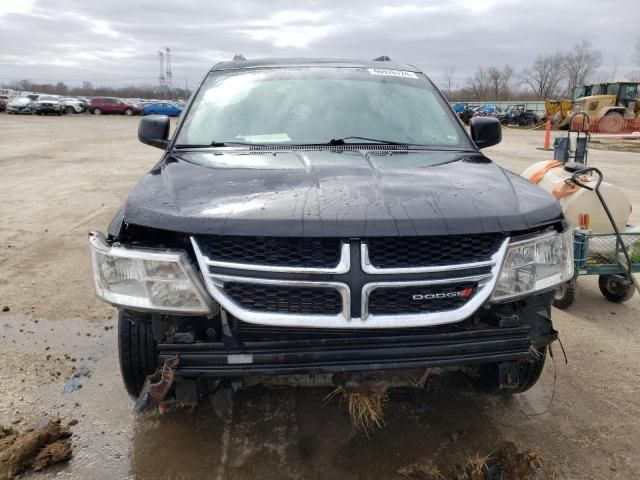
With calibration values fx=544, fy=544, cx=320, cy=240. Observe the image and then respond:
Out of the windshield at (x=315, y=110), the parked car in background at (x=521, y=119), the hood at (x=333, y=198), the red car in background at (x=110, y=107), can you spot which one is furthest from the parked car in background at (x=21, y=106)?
the hood at (x=333, y=198)

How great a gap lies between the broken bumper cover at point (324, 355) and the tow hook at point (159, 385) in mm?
26

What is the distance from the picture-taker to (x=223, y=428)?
9.03ft

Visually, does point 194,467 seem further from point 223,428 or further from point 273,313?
point 273,313

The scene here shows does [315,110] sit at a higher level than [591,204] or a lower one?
higher

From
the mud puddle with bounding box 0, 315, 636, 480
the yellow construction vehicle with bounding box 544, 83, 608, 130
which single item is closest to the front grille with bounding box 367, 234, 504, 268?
the mud puddle with bounding box 0, 315, 636, 480

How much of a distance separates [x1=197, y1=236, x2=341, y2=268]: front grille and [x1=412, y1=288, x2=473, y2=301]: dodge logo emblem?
0.35 meters

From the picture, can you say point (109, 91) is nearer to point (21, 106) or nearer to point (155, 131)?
point (21, 106)

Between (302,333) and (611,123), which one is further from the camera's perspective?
(611,123)

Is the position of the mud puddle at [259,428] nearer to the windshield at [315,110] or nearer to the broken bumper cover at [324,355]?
the broken bumper cover at [324,355]

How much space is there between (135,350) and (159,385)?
0.55 meters

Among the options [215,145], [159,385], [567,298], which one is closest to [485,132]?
[567,298]

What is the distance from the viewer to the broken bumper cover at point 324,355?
2029 millimetres

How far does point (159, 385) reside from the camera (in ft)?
6.63

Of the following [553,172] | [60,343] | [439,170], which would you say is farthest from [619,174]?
[60,343]
